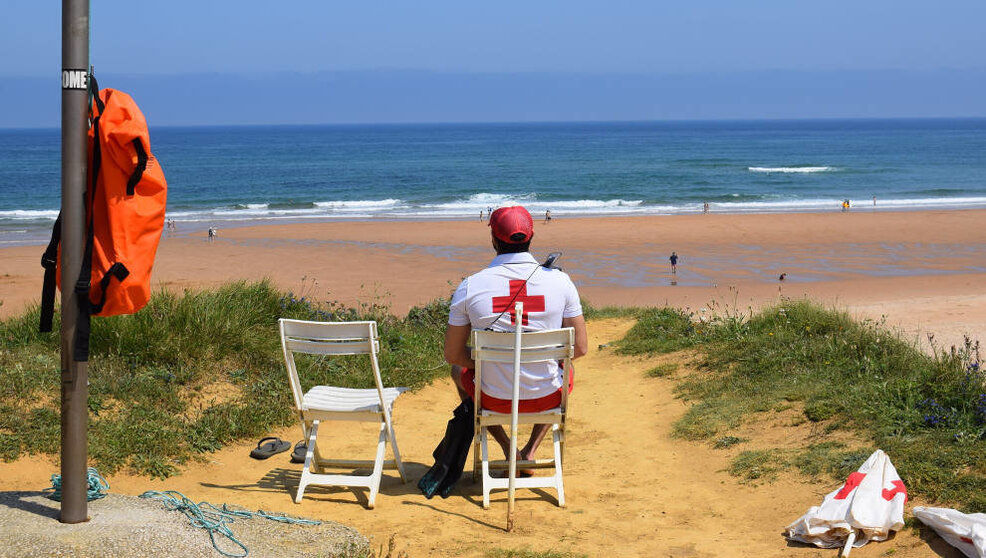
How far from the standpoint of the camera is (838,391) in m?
6.16

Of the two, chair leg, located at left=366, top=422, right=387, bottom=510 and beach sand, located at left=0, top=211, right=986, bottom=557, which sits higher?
chair leg, located at left=366, top=422, right=387, bottom=510

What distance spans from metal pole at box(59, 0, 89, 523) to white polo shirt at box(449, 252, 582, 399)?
1891 mm

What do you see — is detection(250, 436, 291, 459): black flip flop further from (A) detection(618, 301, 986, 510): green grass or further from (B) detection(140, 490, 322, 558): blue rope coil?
(A) detection(618, 301, 986, 510): green grass

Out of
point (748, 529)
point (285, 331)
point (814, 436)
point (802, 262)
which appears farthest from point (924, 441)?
point (802, 262)

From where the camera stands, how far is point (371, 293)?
18.3 m

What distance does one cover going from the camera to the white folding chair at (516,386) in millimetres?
4457

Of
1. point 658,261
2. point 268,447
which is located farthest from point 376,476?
point 658,261

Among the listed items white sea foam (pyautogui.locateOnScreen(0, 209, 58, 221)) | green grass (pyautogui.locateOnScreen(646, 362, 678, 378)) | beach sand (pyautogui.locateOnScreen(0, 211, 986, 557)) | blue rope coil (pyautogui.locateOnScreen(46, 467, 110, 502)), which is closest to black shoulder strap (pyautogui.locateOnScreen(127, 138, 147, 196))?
blue rope coil (pyautogui.locateOnScreen(46, 467, 110, 502))

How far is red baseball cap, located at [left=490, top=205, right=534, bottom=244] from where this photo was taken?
4676mm

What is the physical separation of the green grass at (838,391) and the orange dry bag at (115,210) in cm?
355

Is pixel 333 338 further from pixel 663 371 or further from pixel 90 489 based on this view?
pixel 663 371

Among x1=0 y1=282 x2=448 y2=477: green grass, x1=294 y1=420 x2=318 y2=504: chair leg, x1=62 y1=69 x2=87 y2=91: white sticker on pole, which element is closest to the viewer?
x1=62 y1=69 x2=87 y2=91: white sticker on pole

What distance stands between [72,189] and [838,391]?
4892mm

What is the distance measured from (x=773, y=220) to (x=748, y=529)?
3066cm
